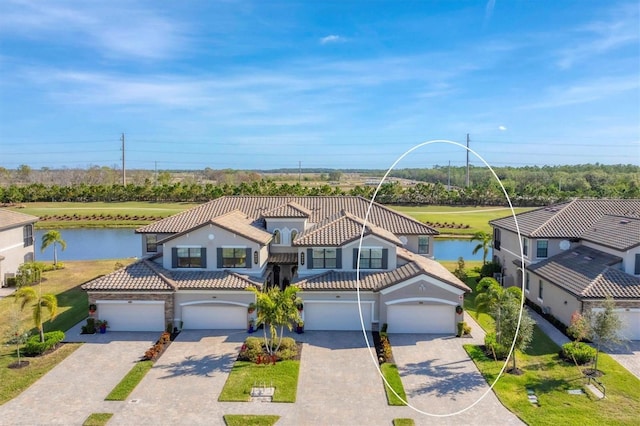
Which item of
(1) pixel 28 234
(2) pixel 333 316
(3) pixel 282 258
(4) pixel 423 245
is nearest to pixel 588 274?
(4) pixel 423 245

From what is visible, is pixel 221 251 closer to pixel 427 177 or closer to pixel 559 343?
pixel 559 343

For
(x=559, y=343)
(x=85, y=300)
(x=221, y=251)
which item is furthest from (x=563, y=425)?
(x=85, y=300)

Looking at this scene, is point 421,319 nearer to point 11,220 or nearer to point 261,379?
point 261,379

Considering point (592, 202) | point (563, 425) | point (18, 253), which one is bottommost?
point (563, 425)

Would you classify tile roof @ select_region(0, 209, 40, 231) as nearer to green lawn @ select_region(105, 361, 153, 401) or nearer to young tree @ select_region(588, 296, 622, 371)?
green lawn @ select_region(105, 361, 153, 401)

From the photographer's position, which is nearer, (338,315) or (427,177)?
(338,315)

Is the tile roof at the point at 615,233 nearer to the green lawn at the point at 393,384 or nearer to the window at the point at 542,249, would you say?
the window at the point at 542,249

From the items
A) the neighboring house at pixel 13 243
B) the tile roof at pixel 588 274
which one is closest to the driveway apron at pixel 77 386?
the neighboring house at pixel 13 243
